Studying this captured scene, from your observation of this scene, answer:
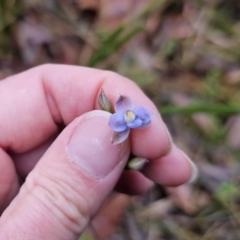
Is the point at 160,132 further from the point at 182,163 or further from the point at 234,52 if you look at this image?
the point at 234,52

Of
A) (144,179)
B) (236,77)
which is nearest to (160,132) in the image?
(144,179)

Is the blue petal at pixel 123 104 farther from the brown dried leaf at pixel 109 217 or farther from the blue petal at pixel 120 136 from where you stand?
the brown dried leaf at pixel 109 217

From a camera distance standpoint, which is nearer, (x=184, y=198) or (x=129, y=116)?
(x=129, y=116)

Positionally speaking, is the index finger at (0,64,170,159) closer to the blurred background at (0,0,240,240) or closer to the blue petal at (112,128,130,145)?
the blue petal at (112,128,130,145)

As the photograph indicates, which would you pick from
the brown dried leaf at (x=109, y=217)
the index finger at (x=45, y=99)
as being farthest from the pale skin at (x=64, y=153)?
the brown dried leaf at (x=109, y=217)

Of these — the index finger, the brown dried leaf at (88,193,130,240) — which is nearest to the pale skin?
the index finger

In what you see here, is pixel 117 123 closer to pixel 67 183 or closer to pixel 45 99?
pixel 67 183

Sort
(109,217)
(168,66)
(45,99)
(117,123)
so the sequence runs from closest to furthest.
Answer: (117,123) < (45,99) < (109,217) < (168,66)

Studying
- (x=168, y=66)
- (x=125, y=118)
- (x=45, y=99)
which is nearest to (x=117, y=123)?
(x=125, y=118)
